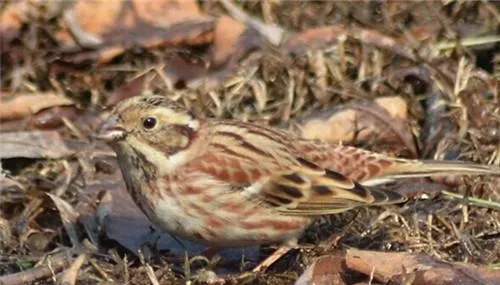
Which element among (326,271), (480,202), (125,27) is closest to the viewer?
(326,271)

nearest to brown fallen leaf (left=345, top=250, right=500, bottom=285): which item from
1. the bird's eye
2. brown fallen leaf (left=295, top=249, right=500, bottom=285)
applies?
brown fallen leaf (left=295, top=249, right=500, bottom=285)

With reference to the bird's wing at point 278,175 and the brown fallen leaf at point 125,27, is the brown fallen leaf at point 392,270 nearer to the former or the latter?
the bird's wing at point 278,175

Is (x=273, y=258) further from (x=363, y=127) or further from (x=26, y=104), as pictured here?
(x=26, y=104)

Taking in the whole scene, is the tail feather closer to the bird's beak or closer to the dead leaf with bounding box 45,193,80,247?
the bird's beak

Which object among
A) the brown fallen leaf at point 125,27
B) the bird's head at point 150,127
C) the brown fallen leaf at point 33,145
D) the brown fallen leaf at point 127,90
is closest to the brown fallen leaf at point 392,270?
the bird's head at point 150,127

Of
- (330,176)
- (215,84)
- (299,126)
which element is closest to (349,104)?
(299,126)

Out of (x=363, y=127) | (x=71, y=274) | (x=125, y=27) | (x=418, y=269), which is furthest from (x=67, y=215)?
(x=125, y=27)
